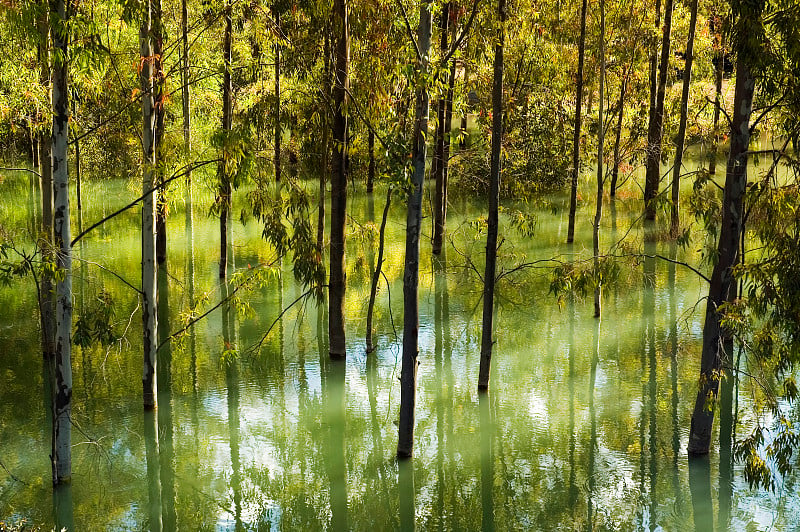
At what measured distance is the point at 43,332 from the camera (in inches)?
463

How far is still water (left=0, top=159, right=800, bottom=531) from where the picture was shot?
8.65 meters

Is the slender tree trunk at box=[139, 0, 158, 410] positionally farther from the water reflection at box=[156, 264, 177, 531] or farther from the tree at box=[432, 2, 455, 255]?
the tree at box=[432, 2, 455, 255]

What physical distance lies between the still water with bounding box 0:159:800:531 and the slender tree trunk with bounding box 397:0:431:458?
976mm

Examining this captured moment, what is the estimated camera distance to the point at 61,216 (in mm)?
7941

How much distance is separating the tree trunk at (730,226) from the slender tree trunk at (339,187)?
15.1 ft

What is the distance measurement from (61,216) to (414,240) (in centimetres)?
336

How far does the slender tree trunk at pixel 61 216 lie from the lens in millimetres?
7719

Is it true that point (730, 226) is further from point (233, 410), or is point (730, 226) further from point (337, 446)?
A: point (233, 410)

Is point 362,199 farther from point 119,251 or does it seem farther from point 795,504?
point 795,504

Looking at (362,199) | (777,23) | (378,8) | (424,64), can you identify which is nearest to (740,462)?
(777,23)

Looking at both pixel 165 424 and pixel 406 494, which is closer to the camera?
pixel 406 494

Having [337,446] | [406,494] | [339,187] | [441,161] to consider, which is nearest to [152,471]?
[337,446]

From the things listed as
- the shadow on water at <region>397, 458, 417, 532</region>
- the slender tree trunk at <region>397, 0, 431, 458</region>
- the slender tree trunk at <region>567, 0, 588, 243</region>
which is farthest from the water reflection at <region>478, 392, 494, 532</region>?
the slender tree trunk at <region>567, 0, 588, 243</region>

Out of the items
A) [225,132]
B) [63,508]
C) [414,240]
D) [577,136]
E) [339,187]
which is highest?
[225,132]
